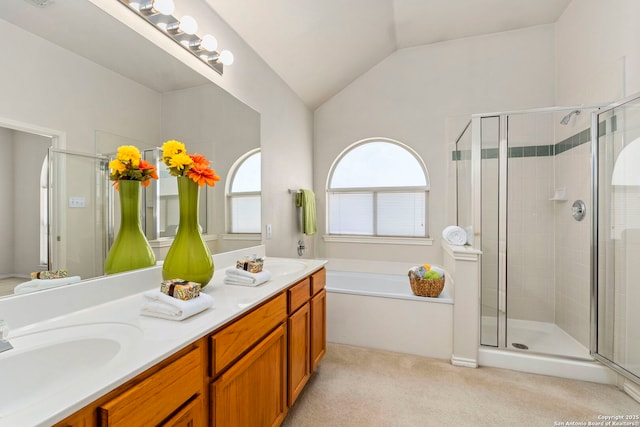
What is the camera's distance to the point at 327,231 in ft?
12.3

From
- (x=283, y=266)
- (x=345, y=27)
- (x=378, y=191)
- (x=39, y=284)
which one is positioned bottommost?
(x=283, y=266)

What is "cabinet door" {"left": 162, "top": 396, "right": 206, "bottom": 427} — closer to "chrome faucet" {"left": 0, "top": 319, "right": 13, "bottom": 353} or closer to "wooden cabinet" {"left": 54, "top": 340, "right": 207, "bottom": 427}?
"wooden cabinet" {"left": 54, "top": 340, "right": 207, "bottom": 427}

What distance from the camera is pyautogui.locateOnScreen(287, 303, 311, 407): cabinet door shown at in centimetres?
155

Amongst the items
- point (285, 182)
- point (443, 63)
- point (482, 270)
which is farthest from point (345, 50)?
point (482, 270)

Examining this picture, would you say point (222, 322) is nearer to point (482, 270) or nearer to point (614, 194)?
point (482, 270)

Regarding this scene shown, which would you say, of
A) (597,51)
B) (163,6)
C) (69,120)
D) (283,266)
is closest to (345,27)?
(163,6)

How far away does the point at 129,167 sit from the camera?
1.25 meters

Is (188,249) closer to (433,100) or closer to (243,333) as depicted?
(243,333)

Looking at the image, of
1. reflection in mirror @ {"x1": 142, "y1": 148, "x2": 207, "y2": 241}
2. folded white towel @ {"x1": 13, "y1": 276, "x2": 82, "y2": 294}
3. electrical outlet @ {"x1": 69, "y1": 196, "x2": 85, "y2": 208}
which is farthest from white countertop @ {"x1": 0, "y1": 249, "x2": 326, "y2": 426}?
electrical outlet @ {"x1": 69, "y1": 196, "x2": 85, "y2": 208}

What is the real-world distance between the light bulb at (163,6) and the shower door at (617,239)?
268 centimetres

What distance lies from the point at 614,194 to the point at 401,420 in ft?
6.69

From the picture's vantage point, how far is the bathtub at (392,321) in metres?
2.38

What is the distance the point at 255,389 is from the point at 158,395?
539 mm

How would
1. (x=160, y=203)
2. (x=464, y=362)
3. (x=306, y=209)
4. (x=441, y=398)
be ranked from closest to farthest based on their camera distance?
(x=160, y=203)
(x=441, y=398)
(x=464, y=362)
(x=306, y=209)
